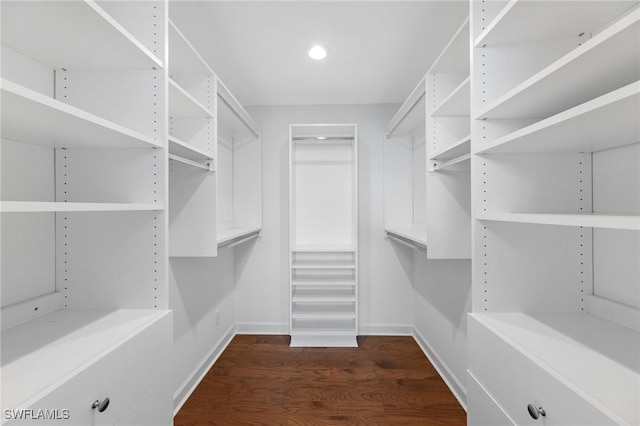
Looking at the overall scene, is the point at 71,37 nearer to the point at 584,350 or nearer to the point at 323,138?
the point at 584,350

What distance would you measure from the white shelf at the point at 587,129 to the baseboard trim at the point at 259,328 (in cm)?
259

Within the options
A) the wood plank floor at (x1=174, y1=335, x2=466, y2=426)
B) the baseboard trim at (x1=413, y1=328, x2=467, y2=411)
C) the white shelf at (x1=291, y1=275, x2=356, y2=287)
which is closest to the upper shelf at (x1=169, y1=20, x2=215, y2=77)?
the white shelf at (x1=291, y1=275, x2=356, y2=287)

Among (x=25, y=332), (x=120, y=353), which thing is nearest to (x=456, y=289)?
(x=120, y=353)

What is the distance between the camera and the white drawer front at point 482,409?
90cm

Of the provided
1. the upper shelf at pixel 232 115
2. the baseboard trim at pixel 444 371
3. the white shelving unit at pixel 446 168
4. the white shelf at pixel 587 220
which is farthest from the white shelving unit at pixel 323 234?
the white shelf at pixel 587 220

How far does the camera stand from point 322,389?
2.03 meters

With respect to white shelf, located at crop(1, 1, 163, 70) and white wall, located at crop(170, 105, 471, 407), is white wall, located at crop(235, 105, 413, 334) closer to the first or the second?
white wall, located at crop(170, 105, 471, 407)

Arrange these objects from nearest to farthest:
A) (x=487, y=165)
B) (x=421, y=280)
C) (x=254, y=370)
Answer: (x=487, y=165) → (x=254, y=370) → (x=421, y=280)

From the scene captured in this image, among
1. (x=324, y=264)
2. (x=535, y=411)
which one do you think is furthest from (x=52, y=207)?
(x=324, y=264)

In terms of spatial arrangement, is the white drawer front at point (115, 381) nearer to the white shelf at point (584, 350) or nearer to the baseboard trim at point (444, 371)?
the white shelf at point (584, 350)

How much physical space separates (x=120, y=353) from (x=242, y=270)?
2.19m

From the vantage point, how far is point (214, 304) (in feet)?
8.22

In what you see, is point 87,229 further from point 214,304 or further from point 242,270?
point 242,270

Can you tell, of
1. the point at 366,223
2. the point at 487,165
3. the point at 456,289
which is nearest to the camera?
the point at 487,165
